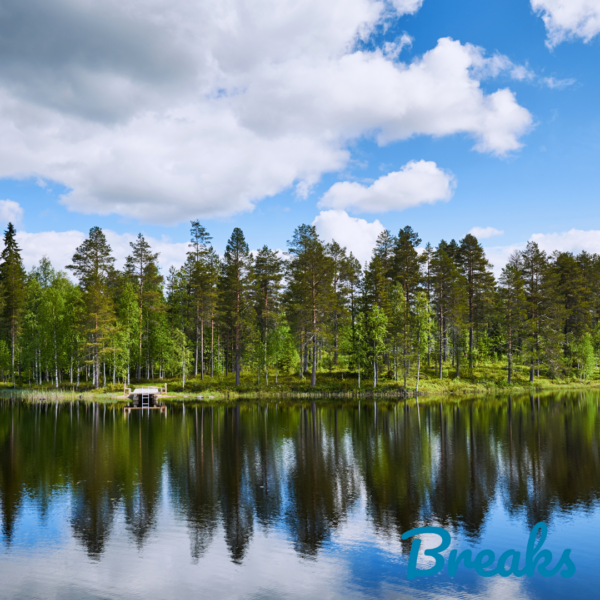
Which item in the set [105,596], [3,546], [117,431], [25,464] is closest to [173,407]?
[117,431]

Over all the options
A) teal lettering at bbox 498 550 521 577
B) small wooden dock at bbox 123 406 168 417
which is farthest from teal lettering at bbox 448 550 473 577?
small wooden dock at bbox 123 406 168 417

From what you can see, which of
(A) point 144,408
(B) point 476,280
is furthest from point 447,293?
(A) point 144,408

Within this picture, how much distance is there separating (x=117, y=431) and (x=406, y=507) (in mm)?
27003

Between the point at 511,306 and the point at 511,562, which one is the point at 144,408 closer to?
the point at 511,562

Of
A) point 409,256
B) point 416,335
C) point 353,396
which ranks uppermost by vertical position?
point 409,256

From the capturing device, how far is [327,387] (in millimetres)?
64312

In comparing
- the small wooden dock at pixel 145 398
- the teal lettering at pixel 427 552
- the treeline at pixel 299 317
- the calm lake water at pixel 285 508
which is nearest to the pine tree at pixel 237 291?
the treeline at pixel 299 317

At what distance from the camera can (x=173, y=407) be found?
55.9 meters

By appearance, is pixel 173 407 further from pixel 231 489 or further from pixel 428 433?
pixel 231 489

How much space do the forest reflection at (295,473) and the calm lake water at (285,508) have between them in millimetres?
105

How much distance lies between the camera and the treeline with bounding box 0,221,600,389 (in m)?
66.9

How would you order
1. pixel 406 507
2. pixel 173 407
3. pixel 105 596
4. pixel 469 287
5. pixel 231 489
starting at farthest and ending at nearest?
pixel 469 287 → pixel 173 407 → pixel 231 489 → pixel 406 507 → pixel 105 596

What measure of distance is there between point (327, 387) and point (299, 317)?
10390 millimetres

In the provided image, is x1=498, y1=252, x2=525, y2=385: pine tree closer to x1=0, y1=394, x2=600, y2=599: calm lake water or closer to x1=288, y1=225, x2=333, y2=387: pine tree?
x1=288, y1=225, x2=333, y2=387: pine tree
